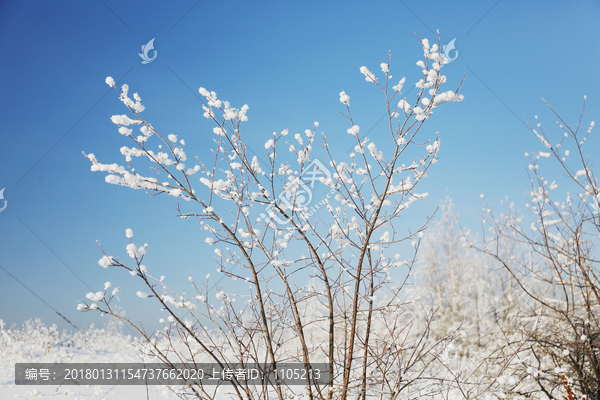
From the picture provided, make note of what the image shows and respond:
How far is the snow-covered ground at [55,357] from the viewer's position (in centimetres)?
335

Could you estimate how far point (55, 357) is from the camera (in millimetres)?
4754

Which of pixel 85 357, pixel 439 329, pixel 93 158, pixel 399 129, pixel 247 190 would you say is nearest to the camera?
pixel 93 158

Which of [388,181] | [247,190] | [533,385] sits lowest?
[533,385]

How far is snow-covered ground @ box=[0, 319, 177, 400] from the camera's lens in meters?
3.35

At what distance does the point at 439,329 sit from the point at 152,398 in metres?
8.97

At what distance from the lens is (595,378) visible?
2410 millimetres

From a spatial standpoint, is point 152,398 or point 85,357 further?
point 85,357

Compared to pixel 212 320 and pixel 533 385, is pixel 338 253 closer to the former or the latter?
pixel 212 320

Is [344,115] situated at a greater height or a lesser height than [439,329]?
greater

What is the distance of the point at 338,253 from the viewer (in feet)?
6.95

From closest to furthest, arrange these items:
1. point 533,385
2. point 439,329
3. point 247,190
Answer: point 247,190 → point 533,385 → point 439,329

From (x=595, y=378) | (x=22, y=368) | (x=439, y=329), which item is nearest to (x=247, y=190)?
(x=595, y=378)

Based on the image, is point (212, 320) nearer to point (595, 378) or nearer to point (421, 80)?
point (421, 80)

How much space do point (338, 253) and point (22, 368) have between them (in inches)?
174
